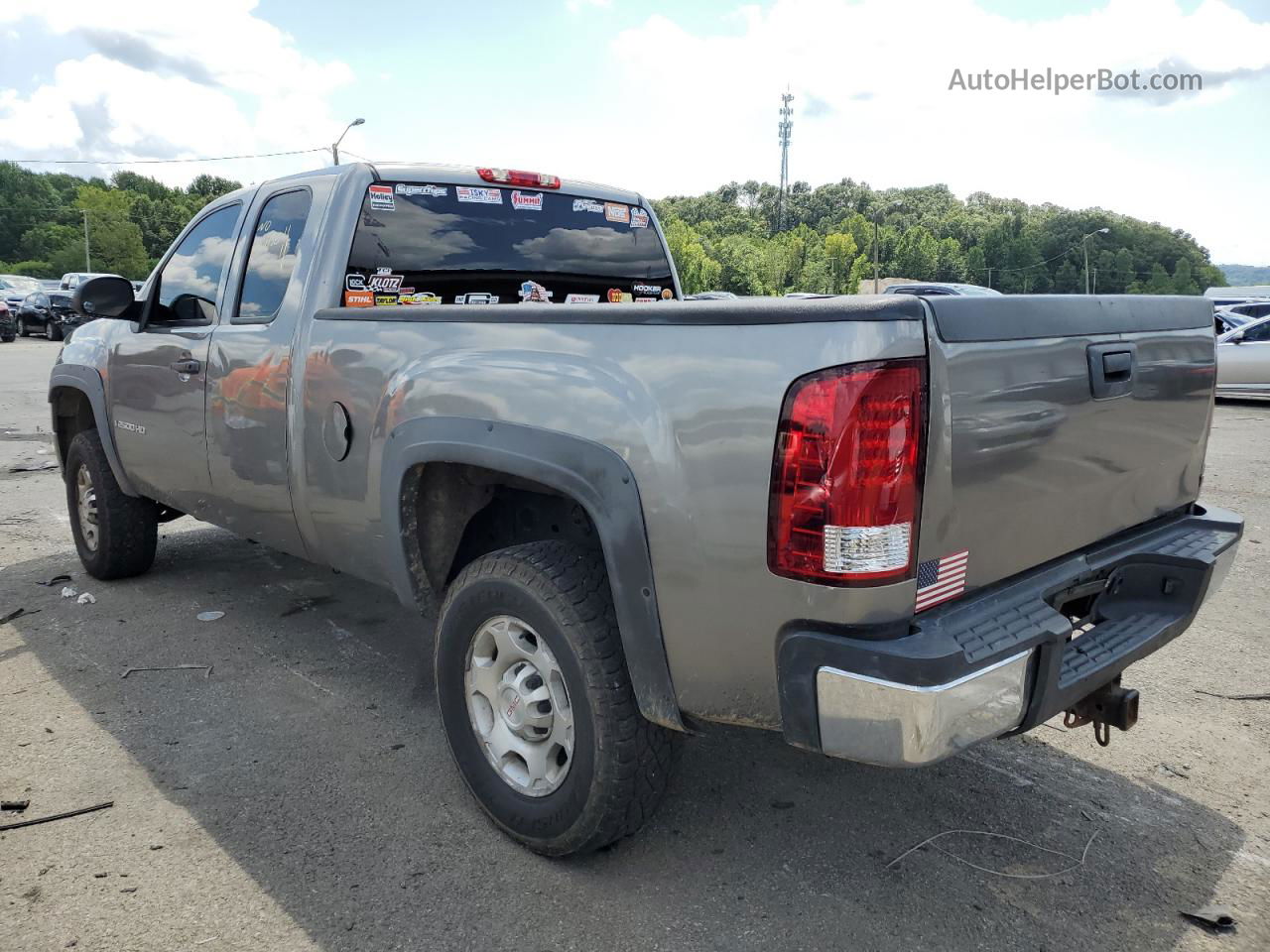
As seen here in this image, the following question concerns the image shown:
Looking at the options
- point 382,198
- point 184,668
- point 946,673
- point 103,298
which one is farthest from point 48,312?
point 946,673

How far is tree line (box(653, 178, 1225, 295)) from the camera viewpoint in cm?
10956

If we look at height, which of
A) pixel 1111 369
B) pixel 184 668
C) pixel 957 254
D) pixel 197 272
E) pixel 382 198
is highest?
pixel 957 254

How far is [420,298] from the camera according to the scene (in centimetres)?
382

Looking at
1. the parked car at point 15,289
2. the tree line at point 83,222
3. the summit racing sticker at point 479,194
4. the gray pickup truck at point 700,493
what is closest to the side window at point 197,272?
the gray pickup truck at point 700,493

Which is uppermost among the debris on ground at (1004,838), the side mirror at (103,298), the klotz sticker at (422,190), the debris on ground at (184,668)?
the klotz sticker at (422,190)

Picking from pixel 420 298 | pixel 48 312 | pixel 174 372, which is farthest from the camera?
pixel 48 312

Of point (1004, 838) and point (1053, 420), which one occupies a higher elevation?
point (1053, 420)

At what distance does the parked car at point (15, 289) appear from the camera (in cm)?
2802

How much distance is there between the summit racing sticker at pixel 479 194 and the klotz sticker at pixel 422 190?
63 mm

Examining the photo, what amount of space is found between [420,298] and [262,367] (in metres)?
0.65

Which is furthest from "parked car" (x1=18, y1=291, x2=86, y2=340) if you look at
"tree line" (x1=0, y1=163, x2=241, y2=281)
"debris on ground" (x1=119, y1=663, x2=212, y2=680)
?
"tree line" (x1=0, y1=163, x2=241, y2=281)

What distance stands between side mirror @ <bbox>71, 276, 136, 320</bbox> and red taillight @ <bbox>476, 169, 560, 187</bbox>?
1.68 meters

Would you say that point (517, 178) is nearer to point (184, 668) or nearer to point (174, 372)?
point (174, 372)

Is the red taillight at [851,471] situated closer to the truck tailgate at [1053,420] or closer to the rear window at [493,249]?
the truck tailgate at [1053,420]
